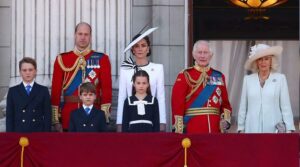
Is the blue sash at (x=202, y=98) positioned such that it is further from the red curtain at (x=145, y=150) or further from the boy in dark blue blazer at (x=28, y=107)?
the boy in dark blue blazer at (x=28, y=107)

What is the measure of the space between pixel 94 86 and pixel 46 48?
196 cm

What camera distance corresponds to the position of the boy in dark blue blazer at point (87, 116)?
454 inches

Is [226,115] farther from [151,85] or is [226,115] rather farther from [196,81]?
[151,85]

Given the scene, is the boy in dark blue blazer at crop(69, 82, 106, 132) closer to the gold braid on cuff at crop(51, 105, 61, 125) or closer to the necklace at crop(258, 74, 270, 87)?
the gold braid on cuff at crop(51, 105, 61, 125)

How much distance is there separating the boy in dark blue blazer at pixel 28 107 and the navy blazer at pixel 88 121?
0.35m

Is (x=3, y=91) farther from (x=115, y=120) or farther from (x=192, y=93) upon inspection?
(x=192, y=93)

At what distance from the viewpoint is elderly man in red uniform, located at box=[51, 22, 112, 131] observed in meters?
12.1

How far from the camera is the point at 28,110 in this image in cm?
1175

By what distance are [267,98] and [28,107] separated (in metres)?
2.65

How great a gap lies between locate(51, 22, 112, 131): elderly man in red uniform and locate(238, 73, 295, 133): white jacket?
5.25ft

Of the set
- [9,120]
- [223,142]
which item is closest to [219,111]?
[223,142]

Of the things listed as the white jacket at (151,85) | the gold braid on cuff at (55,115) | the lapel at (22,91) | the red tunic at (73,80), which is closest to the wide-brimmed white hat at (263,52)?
the white jacket at (151,85)

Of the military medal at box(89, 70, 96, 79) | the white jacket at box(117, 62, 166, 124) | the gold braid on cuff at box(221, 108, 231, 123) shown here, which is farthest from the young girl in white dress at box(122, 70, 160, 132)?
the gold braid on cuff at box(221, 108, 231, 123)

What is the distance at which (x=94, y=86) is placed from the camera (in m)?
11.8
